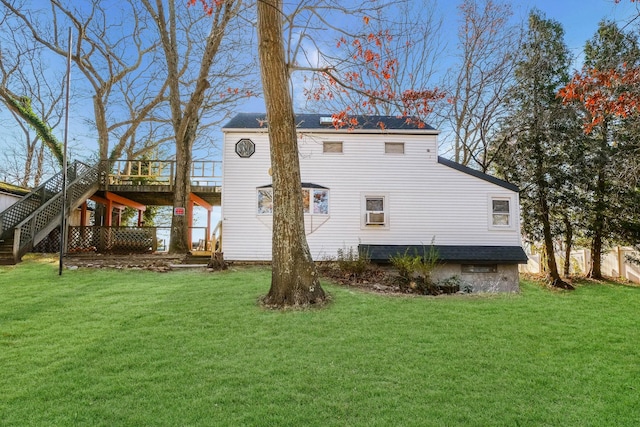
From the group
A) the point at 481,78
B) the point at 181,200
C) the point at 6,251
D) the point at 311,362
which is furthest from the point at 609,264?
the point at 6,251

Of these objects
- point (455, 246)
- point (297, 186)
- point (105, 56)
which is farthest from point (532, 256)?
point (105, 56)

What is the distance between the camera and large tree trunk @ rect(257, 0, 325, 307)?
22.1ft

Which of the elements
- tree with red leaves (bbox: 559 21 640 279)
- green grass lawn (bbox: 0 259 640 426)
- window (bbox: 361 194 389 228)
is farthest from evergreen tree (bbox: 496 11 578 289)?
green grass lawn (bbox: 0 259 640 426)

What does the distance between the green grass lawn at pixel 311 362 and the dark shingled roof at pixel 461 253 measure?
168 inches

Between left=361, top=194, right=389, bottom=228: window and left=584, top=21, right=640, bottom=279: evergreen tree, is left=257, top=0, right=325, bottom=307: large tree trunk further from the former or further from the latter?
left=584, top=21, right=640, bottom=279: evergreen tree

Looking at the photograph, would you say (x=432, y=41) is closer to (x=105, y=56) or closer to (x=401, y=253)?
(x=401, y=253)

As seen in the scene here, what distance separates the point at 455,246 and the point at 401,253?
204 cm

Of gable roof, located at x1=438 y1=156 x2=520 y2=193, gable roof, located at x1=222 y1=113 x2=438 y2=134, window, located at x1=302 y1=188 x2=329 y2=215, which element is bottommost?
window, located at x1=302 y1=188 x2=329 y2=215

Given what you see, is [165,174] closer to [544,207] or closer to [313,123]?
[313,123]

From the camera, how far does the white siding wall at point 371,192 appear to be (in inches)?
496

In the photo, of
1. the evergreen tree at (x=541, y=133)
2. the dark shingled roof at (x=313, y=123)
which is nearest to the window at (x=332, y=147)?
the dark shingled roof at (x=313, y=123)

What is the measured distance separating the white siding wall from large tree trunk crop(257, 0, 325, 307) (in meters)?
5.56

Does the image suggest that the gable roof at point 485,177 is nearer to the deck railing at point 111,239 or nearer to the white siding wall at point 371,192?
the white siding wall at point 371,192

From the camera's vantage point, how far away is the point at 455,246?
12.4m
